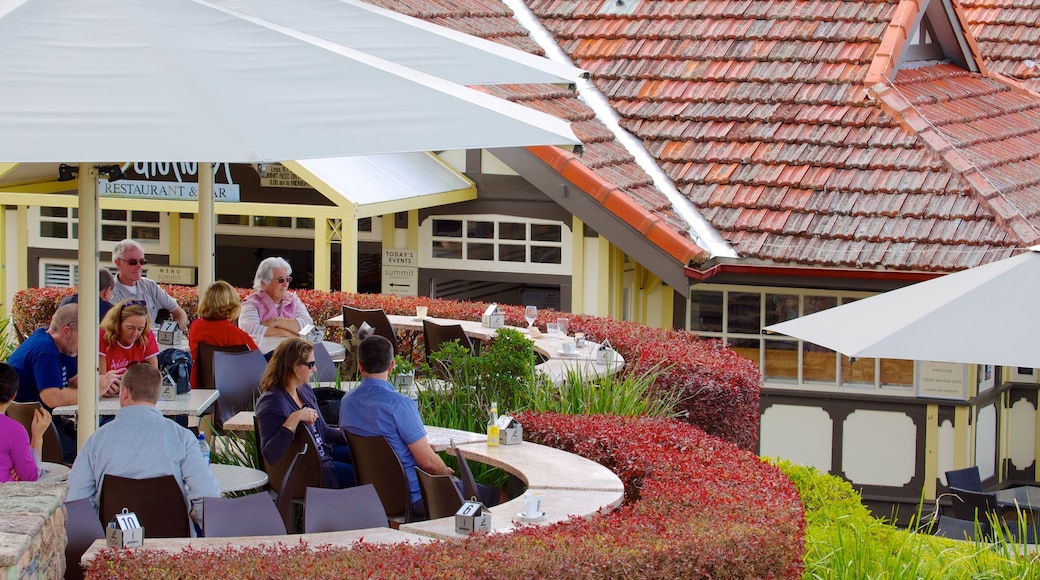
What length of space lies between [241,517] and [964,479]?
7.44m

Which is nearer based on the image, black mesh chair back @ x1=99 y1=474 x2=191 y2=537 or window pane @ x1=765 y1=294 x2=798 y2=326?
black mesh chair back @ x1=99 y1=474 x2=191 y2=537

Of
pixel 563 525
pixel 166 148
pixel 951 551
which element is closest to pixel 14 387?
pixel 166 148

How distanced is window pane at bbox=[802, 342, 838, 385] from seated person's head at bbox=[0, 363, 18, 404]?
8886 mm

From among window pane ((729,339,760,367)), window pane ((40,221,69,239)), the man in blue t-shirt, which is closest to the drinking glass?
window pane ((729,339,760,367))

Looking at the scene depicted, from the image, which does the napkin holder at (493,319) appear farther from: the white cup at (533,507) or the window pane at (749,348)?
the white cup at (533,507)

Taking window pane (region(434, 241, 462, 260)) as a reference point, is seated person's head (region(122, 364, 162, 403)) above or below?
below

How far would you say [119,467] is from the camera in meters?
6.49

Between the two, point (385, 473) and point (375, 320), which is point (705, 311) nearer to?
point (375, 320)

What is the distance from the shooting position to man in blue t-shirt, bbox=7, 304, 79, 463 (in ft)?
27.9

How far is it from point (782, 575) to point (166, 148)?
3.12 m

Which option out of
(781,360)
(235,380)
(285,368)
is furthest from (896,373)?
(285,368)

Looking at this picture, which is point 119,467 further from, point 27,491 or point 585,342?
point 585,342

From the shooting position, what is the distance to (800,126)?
15.1 m

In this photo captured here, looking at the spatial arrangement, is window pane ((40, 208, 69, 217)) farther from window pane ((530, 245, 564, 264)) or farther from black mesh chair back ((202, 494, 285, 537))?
black mesh chair back ((202, 494, 285, 537))
